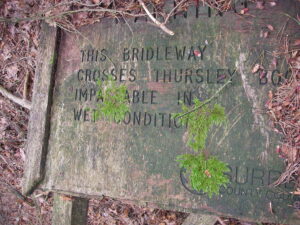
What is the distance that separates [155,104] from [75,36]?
106 cm

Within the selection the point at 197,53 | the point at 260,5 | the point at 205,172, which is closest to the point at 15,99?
the point at 197,53

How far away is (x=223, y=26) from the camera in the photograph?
2299 mm

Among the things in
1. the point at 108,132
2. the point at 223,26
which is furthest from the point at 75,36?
the point at 223,26

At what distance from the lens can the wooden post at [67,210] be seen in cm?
282

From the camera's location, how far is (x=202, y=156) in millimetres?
2320

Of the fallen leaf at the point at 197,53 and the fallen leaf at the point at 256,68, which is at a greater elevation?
the fallen leaf at the point at 197,53

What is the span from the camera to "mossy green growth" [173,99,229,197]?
89.6 inches

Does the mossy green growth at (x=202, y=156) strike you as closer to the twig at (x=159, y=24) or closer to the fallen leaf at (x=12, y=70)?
the twig at (x=159, y=24)

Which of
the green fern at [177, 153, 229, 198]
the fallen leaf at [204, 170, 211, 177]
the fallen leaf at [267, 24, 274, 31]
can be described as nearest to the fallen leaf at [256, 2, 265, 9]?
the fallen leaf at [267, 24, 274, 31]

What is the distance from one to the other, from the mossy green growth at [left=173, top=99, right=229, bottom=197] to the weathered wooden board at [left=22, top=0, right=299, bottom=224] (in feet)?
0.17

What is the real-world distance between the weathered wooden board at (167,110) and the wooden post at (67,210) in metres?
0.12

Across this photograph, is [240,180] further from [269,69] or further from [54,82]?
[54,82]

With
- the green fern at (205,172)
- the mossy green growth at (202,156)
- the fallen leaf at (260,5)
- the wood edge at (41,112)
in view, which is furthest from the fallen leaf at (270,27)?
the wood edge at (41,112)

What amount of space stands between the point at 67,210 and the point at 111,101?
1.12m
